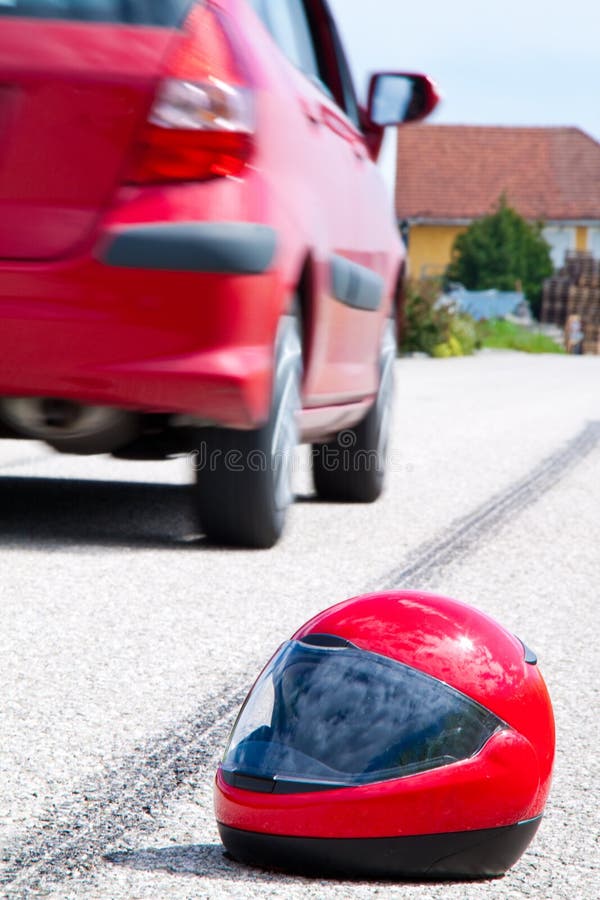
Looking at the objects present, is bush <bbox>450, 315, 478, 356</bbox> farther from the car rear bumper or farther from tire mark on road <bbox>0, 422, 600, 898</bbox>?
tire mark on road <bbox>0, 422, 600, 898</bbox>

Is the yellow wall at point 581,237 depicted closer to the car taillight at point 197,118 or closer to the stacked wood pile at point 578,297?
the stacked wood pile at point 578,297

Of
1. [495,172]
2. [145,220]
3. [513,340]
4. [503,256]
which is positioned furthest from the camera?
[495,172]

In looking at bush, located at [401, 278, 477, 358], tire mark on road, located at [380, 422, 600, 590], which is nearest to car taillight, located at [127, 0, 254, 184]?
tire mark on road, located at [380, 422, 600, 590]

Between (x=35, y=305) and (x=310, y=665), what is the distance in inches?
98.2

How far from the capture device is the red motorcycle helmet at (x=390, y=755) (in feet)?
7.37

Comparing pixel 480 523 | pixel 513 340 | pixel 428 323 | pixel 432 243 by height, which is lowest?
pixel 432 243

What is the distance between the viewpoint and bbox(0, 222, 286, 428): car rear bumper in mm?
4586

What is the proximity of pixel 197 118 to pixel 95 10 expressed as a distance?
418 millimetres

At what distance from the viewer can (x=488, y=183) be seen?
6209cm

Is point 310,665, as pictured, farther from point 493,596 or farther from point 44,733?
point 493,596

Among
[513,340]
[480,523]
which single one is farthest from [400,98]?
[513,340]

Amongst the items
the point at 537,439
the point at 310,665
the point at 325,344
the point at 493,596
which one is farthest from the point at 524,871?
the point at 537,439

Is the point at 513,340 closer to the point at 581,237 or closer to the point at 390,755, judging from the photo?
the point at 581,237

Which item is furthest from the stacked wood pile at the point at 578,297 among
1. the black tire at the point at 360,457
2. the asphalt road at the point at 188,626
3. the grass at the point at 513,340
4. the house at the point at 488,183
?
the black tire at the point at 360,457
